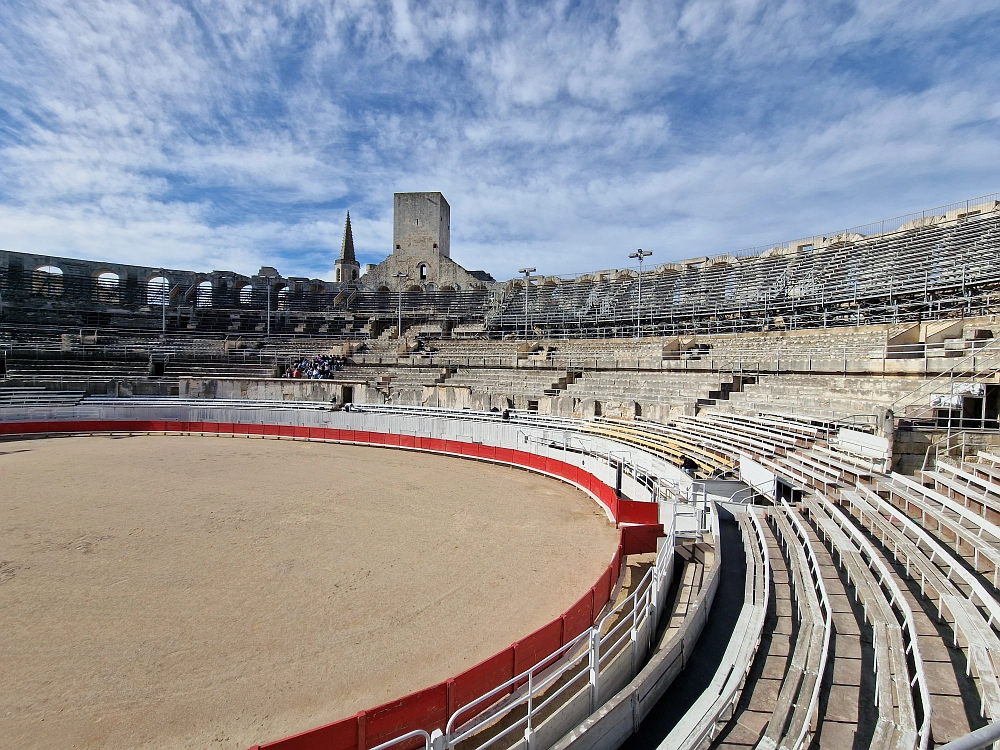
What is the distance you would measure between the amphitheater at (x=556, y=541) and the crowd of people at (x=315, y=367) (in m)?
1.82

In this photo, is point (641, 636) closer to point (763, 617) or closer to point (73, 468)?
point (763, 617)

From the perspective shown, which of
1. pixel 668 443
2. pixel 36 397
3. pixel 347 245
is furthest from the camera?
pixel 347 245

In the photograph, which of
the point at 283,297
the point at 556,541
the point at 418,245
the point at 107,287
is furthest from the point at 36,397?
the point at 418,245

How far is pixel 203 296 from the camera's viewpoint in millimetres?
45094

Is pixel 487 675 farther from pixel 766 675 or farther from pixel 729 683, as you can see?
pixel 766 675

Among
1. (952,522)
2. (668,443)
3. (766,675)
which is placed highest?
(952,522)

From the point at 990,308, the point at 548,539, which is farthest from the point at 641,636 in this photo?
the point at 990,308

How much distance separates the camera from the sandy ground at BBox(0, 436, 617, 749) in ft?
17.1

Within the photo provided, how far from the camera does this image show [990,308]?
19344mm

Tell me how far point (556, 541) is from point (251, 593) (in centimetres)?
563

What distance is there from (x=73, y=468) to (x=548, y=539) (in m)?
15.9

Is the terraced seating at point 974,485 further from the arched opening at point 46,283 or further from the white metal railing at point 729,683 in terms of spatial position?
the arched opening at point 46,283

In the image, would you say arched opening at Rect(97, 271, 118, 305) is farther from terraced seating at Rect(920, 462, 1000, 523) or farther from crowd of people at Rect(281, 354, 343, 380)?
terraced seating at Rect(920, 462, 1000, 523)

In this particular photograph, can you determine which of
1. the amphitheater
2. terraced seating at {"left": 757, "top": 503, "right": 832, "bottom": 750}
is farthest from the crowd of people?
terraced seating at {"left": 757, "top": 503, "right": 832, "bottom": 750}
